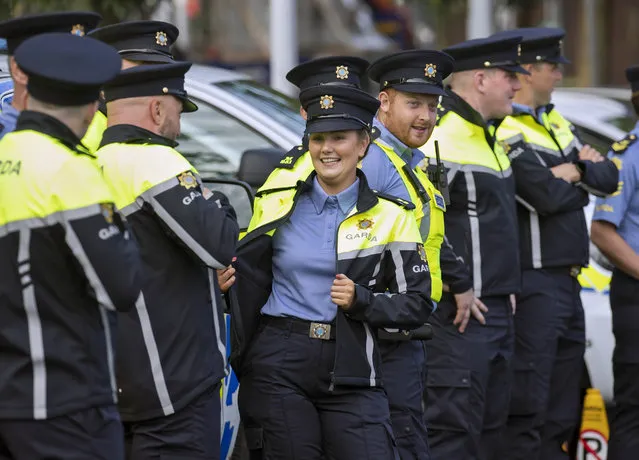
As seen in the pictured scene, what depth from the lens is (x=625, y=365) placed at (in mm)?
6945

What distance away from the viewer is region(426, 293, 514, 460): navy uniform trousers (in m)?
6.27

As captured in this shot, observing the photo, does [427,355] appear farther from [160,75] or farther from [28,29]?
[28,29]

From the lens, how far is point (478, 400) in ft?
20.7

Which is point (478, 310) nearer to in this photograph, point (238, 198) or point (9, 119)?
point (238, 198)

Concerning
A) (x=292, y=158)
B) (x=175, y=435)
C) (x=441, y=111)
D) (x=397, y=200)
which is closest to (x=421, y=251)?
(x=397, y=200)

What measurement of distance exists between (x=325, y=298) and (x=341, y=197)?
1.18 feet

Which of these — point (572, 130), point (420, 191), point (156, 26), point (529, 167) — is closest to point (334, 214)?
point (420, 191)

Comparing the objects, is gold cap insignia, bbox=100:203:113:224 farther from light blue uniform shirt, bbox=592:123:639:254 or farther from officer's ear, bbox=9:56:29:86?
light blue uniform shirt, bbox=592:123:639:254

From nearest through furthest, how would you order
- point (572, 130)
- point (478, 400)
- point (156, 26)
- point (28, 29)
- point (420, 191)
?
point (28, 29) → point (156, 26) → point (420, 191) → point (478, 400) → point (572, 130)

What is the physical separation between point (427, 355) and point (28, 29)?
2.55 metres

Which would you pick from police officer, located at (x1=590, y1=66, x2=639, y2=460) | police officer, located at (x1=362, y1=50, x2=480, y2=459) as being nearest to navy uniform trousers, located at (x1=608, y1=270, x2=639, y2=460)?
police officer, located at (x1=590, y1=66, x2=639, y2=460)

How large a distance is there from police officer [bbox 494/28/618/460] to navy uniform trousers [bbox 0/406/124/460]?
3.15 meters

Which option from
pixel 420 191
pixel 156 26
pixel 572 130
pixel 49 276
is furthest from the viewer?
pixel 572 130

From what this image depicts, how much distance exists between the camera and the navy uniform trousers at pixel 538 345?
6879 millimetres
